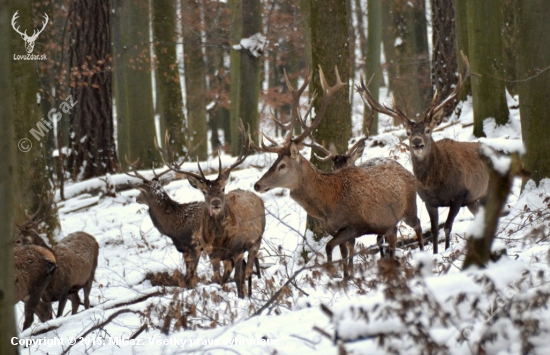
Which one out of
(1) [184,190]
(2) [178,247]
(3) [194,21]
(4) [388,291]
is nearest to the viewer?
(4) [388,291]

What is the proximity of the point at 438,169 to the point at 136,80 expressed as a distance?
1053 centimetres

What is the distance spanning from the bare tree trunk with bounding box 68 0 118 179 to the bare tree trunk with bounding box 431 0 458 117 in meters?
7.67

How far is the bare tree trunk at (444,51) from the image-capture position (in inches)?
627

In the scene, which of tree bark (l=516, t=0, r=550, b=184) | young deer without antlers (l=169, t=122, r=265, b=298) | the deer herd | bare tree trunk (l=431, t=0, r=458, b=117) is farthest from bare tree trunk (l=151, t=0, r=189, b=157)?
tree bark (l=516, t=0, r=550, b=184)

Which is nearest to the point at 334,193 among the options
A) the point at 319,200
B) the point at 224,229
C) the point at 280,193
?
the point at 319,200

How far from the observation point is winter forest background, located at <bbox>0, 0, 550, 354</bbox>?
145 inches

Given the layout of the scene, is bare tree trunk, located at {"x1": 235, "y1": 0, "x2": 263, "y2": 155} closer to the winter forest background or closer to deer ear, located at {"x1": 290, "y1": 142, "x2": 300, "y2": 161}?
the winter forest background

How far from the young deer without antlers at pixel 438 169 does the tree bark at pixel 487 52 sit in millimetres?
3874

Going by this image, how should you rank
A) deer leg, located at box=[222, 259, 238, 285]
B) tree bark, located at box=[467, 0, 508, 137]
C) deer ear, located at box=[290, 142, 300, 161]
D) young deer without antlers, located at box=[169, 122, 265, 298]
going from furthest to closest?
1. tree bark, located at box=[467, 0, 508, 137]
2. young deer without antlers, located at box=[169, 122, 265, 298]
3. deer ear, located at box=[290, 142, 300, 161]
4. deer leg, located at box=[222, 259, 238, 285]

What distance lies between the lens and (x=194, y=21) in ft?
85.0

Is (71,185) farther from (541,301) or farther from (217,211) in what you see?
(541,301)

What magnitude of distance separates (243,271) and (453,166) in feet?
10.0

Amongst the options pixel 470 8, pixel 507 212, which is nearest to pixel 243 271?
pixel 507 212

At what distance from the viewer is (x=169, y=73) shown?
1842 centimetres
